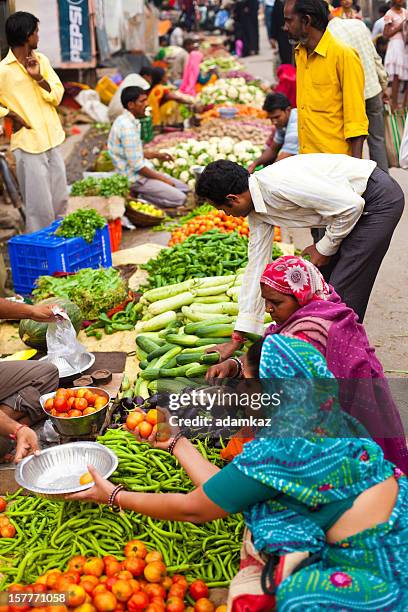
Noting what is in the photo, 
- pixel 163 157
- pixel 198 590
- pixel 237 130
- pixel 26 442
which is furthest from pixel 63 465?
pixel 237 130

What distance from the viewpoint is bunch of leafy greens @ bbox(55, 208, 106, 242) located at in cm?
664

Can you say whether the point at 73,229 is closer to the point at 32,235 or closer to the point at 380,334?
the point at 32,235

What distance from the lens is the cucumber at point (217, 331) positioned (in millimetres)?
5059

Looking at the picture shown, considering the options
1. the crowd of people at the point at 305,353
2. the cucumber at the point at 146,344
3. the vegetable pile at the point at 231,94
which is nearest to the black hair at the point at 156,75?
the vegetable pile at the point at 231,94

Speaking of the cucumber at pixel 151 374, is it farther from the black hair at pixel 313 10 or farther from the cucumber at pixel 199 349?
the black hair at pixel 313 10

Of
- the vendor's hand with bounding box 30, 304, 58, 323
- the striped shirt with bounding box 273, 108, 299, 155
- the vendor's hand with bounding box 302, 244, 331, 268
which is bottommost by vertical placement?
the vendor's hand with bounding box 30, 304, 58, 323

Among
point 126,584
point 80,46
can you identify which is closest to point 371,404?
point 126,584

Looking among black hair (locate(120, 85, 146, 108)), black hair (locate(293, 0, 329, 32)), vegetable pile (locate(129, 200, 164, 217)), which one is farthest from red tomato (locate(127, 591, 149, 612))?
black hair (locate(120, 85, 146, 108))

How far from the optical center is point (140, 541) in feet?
10.4

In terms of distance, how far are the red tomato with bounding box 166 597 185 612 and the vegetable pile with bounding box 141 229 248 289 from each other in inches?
143

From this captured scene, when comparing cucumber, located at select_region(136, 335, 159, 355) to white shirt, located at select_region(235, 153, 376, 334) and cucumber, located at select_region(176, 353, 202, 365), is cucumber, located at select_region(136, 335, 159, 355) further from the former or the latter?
white shirt, located at select_region(235, 153, 376, 334)

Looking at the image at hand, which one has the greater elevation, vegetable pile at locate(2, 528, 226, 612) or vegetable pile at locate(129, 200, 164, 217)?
vegetable pile at locate(129, 200, 164, 217)

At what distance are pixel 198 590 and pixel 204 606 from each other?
0.10m

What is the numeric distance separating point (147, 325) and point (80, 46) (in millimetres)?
9902
